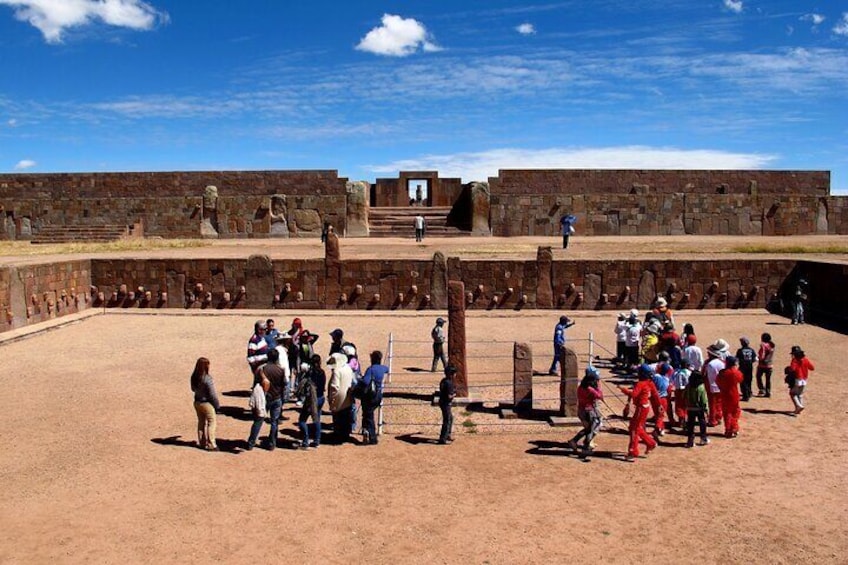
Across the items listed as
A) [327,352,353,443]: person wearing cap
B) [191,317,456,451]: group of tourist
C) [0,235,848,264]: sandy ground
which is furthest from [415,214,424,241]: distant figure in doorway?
[327,352,353,443]: person wearing cap

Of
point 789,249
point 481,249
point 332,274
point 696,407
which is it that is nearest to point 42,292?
point 332,274

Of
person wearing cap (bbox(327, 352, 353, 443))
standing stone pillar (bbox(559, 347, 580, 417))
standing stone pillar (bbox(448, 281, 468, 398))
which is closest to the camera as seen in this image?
person wearing cap (bbox(327, 352, 353, 443))

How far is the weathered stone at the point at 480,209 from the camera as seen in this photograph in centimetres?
2781

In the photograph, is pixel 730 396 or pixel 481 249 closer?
pixel 730 396

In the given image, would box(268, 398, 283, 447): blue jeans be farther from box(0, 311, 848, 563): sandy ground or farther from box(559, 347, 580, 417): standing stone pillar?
box(559, 347, 580, 417): standing stone pillar

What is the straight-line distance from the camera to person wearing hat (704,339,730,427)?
8727 millimetres

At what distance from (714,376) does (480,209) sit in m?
19.6

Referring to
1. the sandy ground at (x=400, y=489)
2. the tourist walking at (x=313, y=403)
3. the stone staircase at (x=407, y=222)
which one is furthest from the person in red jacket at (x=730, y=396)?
the stone staircase at (x=407, y=222)

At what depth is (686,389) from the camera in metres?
8.48

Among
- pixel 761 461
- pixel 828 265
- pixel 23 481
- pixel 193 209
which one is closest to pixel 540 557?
pixel 761 461

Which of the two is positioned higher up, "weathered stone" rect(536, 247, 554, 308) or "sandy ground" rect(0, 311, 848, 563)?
"weathered stone" rect(536, 247, 554, 308)

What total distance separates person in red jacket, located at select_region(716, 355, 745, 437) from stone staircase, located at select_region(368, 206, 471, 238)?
19.5 meters

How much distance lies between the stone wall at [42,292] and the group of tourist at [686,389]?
37.2 ft

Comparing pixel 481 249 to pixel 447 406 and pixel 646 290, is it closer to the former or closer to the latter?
pixel 646 290
